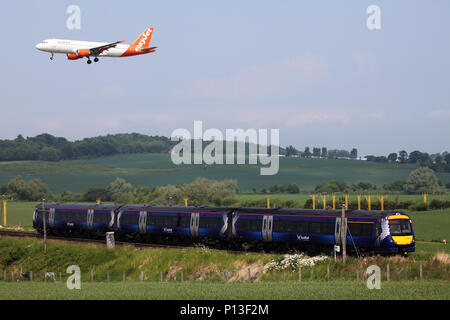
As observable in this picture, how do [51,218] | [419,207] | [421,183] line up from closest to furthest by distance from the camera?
1. [51,218]
2. [419,207]
3. [421,183]

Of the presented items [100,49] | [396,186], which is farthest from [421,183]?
[100,49]

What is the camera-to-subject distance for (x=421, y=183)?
131500 mm

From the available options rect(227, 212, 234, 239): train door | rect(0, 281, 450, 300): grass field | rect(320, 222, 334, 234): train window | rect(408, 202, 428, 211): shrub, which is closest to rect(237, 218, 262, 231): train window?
rect(227, 212, 234, 239): train door

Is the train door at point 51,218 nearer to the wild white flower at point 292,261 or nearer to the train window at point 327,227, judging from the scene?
the wild white flower at point 292,261

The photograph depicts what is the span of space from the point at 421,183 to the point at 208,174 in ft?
188

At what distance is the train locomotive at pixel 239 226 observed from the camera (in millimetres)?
42469

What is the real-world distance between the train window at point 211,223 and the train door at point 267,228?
431 cm

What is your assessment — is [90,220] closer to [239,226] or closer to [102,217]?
[102,217]

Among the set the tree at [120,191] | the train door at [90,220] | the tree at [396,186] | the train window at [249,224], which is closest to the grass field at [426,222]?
the train window at [249,224]

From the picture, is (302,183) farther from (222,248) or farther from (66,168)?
(222,248)

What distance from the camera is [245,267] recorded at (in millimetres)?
45375

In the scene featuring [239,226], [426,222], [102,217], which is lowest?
[426,222]

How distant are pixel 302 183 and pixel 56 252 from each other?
323ft

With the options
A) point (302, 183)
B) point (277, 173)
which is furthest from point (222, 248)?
point (277, 173)
